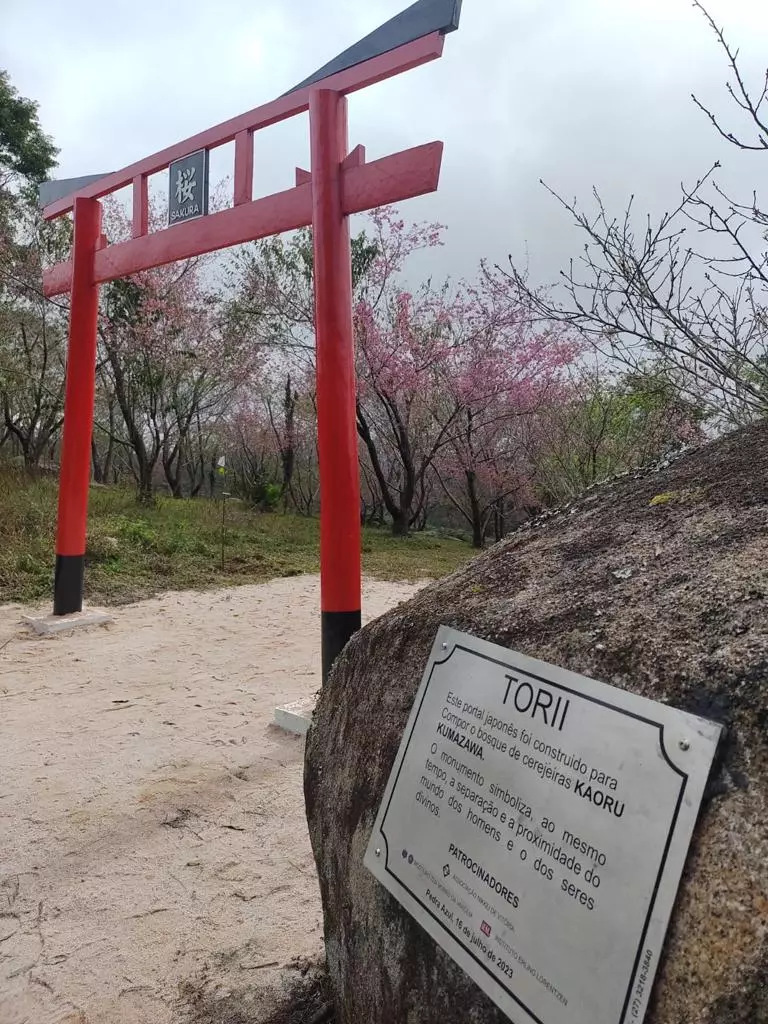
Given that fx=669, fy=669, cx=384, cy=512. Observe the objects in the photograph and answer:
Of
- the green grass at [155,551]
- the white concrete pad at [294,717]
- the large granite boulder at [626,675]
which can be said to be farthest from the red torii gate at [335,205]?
the green grass at [155,551]

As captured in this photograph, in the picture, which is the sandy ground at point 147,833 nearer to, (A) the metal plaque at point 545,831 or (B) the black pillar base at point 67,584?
(B) the black pillar base at point 67,584

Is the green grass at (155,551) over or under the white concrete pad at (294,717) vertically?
over

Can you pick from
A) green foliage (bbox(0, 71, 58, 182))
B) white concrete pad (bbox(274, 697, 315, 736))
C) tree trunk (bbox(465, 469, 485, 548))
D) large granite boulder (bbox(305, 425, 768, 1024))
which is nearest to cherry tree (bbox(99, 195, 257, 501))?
green foliage (bbox(0, 71, 58, 182))

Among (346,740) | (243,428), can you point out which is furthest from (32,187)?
(346,740)

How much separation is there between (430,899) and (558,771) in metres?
0.29

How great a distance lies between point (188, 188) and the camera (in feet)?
13.4

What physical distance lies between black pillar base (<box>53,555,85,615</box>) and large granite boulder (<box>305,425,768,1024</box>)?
4.20 meters

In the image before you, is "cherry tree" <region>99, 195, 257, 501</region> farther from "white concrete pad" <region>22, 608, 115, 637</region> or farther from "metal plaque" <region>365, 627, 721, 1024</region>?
"metal plaque" <region>365, 627, 721, 1024</region>

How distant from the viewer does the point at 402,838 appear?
39.9 inches

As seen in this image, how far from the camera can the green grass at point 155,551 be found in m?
6.07

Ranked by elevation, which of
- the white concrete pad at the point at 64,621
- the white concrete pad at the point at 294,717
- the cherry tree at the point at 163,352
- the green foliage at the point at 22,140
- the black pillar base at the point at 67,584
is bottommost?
the white concrete pad at the point at 294,717

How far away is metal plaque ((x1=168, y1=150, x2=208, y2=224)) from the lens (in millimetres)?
4012

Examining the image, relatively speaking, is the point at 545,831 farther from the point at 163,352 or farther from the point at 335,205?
the point at 163,352

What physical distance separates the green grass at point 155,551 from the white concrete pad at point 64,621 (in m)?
0.60
